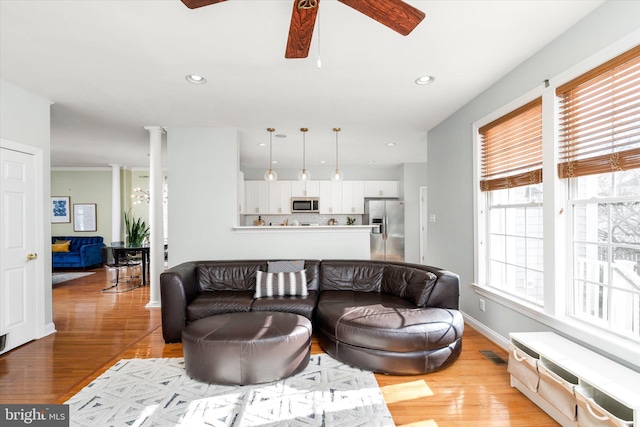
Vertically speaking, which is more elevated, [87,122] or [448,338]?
[87,122]

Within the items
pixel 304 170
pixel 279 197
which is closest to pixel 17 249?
pixel 304 170

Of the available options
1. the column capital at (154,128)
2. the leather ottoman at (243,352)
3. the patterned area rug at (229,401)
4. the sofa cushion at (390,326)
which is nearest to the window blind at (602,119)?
the sofa cushion at (390,326)

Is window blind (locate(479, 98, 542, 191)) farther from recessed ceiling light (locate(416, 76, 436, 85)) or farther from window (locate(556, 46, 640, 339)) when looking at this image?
recessed ceiling light (locate(416, 76, 436, 85))

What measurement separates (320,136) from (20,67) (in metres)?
3.46

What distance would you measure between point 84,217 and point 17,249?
19.7 ft

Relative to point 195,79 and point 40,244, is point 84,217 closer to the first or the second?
point 40,244

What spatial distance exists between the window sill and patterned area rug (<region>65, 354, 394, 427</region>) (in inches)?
55.0

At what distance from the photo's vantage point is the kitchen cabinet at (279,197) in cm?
728

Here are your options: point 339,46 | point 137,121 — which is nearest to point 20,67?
point 137,121

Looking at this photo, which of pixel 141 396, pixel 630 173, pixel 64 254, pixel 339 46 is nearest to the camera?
pixel 630 173

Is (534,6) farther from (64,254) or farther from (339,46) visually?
(64,254)

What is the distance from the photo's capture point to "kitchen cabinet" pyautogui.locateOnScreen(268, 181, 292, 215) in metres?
7.28

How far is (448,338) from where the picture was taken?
2508 millimetres

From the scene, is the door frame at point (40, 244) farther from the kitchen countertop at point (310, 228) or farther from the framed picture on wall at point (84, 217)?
the framed picture on wall at point (84, 217)
